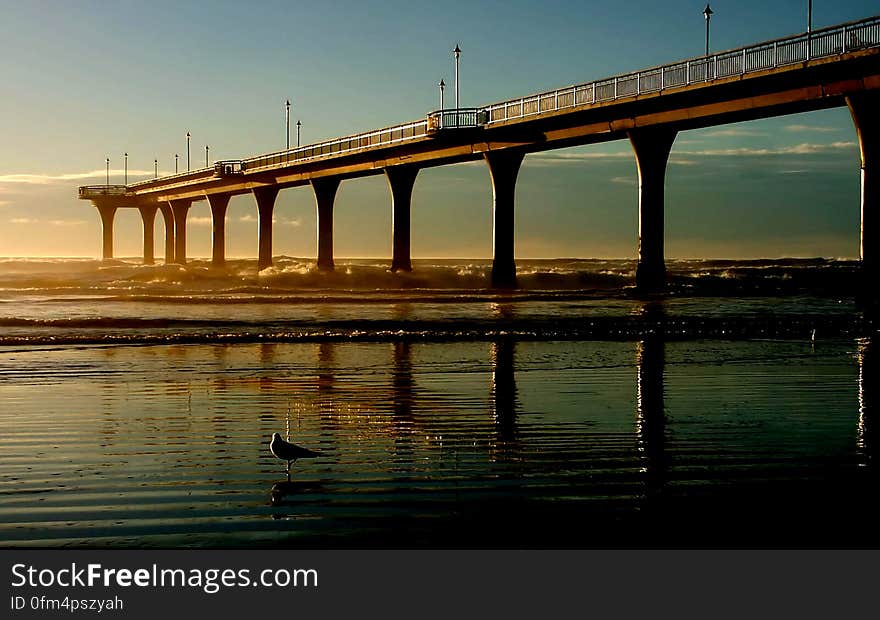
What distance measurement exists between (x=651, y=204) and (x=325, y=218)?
46864 millimetres

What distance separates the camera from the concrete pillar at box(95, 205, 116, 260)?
565 feet

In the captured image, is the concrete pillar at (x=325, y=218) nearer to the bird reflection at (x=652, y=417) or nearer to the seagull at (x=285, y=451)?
the bird reflection at (x=652, y=417)

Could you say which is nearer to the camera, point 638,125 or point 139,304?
point 139,304

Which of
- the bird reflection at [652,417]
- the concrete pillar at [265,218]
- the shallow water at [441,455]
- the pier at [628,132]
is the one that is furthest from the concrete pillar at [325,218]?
the shallow water at [441,455]

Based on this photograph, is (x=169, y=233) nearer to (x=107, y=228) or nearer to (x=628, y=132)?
(x=107, y=228)

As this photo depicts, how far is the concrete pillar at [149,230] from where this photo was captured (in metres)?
169

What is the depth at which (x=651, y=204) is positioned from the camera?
59969 mm

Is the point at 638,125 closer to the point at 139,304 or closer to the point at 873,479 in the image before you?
the point at 139,304

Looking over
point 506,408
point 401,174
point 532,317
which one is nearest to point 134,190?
point 401,174

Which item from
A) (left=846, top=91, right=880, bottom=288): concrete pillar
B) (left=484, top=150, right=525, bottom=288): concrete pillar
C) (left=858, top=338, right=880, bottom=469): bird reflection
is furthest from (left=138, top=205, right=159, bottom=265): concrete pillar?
(left=858, top=338, right=880, bottom=469): bird reflection

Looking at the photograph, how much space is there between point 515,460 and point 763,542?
3.46 metres

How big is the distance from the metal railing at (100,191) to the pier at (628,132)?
67.1 m

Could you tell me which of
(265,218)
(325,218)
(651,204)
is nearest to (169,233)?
(265,218)
